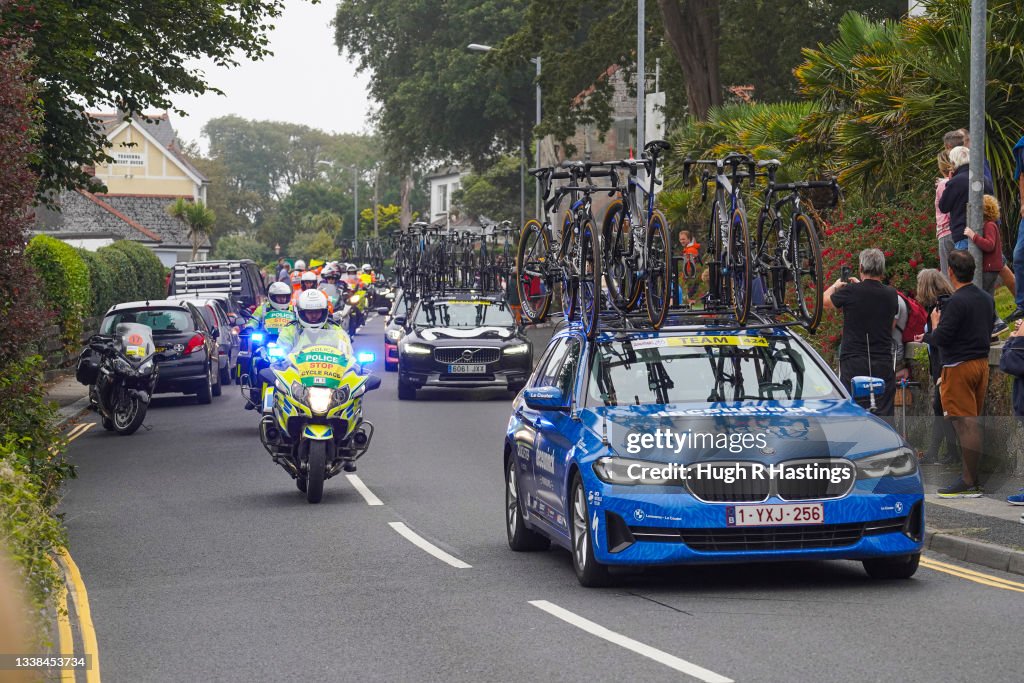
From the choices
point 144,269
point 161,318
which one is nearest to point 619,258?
point 161,318

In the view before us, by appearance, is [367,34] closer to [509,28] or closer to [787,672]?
[509,28]

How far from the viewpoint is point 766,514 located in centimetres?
884

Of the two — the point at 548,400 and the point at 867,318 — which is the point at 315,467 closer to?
the point at 548,400

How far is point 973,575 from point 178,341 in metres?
19.4

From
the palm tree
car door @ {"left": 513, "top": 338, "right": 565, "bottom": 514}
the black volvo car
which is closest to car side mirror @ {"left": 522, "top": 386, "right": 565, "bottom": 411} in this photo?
car door @ {"left": 513, "top": 338, "right": 565, "bottom": 514}

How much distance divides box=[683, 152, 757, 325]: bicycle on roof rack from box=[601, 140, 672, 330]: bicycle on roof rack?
36 centimetres

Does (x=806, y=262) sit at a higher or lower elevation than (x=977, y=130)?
lower

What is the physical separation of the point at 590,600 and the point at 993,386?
648 cm

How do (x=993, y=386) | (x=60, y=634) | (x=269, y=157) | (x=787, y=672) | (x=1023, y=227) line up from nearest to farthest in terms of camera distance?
(x=787, y=672) → (x=60, y=634) → (x=1023, y=227) → (x=993, y=386) → (x=269, y=157)

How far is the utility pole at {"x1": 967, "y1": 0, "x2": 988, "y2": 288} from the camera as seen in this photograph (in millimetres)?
14195

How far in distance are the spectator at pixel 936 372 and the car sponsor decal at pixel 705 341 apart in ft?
10.9

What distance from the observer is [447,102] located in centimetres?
6494

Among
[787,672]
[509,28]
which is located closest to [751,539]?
[787,672]

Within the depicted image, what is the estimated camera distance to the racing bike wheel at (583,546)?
9.25 meters
